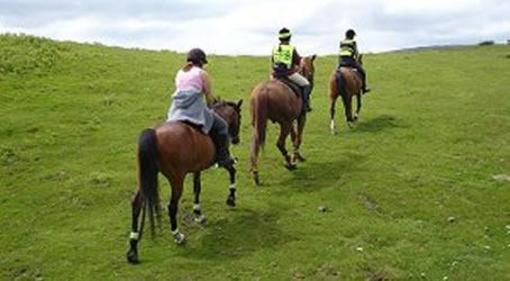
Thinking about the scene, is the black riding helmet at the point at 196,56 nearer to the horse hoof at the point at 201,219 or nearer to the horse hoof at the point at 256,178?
the horse hoof at the point at 201,219

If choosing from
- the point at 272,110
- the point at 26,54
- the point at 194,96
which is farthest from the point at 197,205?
the point at 26,54

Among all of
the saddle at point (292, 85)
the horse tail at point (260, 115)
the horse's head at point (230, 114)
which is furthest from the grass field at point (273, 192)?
the saddle at point (292, 85)

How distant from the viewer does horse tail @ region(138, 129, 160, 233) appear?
12461 mm

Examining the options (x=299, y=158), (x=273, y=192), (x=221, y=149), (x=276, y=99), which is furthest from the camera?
(x=299, y=158)

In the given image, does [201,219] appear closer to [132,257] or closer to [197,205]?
[197,205]

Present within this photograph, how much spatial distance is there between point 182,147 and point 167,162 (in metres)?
0.41

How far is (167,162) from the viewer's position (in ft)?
41.9

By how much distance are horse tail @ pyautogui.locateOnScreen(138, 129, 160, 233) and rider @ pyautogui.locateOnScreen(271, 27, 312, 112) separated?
23.1ft

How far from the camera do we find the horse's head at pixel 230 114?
617 inches

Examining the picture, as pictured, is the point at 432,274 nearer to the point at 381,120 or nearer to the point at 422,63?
the point at 381,120

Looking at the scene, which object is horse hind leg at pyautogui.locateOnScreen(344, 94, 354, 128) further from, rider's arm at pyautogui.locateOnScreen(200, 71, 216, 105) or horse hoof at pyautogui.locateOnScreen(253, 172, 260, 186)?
rider's arm at pyautogui.locateOnScreen(200, 71, 216, 105)

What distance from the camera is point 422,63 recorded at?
39031 millimetres

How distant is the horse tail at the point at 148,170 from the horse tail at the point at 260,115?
16.1 ft

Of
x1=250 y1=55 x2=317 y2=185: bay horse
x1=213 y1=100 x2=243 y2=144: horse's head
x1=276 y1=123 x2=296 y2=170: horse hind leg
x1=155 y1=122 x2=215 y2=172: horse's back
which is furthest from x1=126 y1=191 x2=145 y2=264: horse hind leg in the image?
x1=276 y1=123 x2=296 y2=170: horse hind leg
